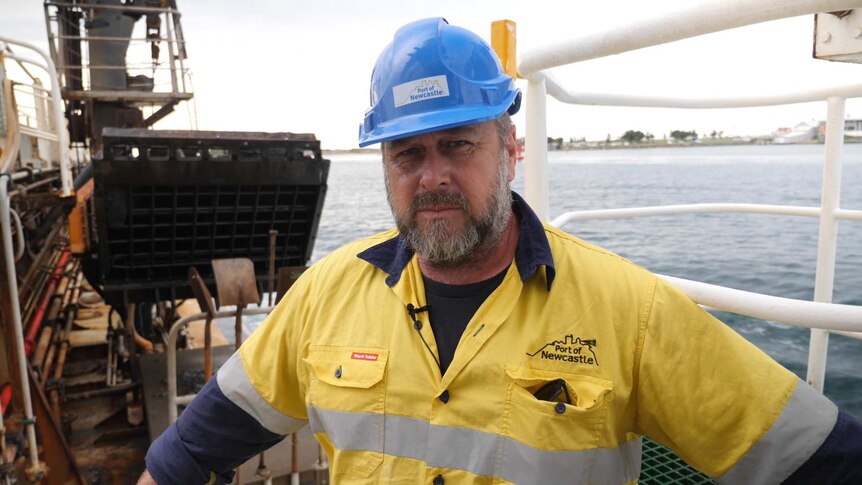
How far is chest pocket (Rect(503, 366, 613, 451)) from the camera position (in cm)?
139

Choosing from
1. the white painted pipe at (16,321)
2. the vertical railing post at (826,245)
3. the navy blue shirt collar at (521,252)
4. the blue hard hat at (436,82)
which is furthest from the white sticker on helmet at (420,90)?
the white painted pipe at (16,321)

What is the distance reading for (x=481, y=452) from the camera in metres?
1.43

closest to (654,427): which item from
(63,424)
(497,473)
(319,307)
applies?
(497,473)

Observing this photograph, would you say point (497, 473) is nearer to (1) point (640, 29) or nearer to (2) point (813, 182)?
(1) point (640, 29)

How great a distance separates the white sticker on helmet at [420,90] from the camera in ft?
5.26

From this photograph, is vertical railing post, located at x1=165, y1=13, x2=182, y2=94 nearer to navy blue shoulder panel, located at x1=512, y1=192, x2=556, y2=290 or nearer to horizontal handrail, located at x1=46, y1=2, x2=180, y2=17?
horizontal handrail, located at x1=46, y1=2, x2=180, y2=17

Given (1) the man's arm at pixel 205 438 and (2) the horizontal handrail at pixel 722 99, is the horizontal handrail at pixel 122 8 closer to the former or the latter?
(2) the horizontal handrail at pixel 722 99

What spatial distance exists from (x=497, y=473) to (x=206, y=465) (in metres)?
0.90

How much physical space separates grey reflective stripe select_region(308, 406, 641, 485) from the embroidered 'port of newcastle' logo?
20 centimetres

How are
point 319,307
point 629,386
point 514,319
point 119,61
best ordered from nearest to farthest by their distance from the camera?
point 629,386 < point 514,319 < point 319,307 < point 119,61

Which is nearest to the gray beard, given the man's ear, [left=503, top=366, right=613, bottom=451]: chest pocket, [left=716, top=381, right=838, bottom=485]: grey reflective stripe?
the man's ear

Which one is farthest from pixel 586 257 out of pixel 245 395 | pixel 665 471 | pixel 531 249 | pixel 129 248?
pixel 129 248

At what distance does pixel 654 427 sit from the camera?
4.72 ft

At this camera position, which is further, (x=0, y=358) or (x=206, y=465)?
(x=0, y=358)
